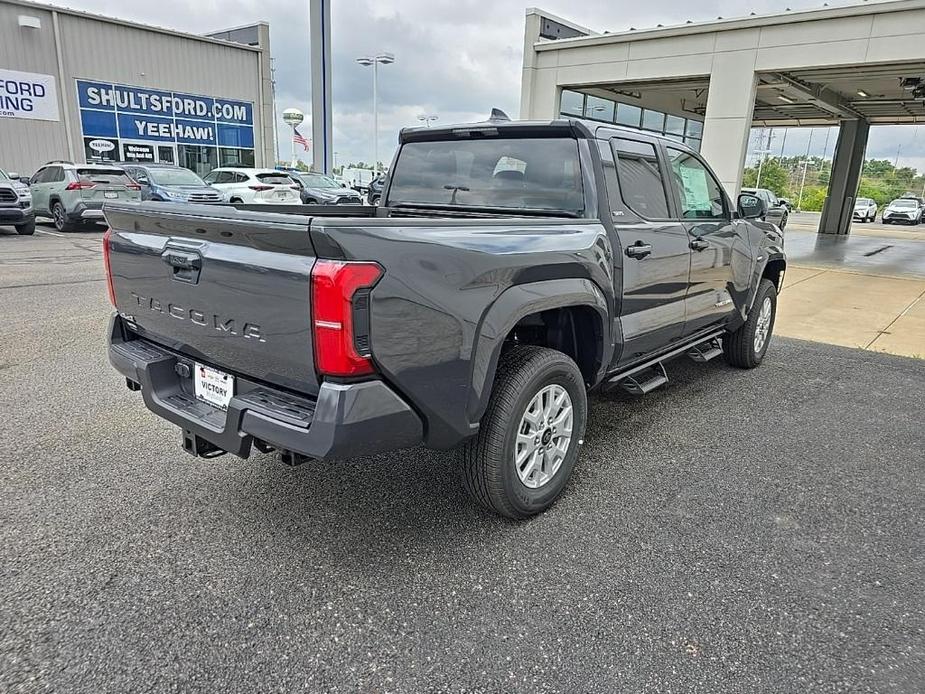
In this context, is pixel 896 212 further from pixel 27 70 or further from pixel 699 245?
pixel 27 70

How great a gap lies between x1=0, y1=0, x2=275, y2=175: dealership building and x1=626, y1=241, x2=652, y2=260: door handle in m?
25.1

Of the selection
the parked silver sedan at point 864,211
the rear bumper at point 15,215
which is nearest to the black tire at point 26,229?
the rear bumper at point 15,215

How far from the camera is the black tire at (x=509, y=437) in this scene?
2.80 meters

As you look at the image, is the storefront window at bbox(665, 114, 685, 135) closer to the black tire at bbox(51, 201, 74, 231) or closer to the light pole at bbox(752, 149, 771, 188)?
the black tire at bbox(51, 201, 74, 231)

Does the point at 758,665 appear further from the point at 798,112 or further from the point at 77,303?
the point at 798,112

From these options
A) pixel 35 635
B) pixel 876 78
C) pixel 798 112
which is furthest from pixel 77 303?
pixel 798 112

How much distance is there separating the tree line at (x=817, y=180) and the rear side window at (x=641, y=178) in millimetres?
58580

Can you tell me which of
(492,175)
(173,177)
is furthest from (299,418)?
(173,177)

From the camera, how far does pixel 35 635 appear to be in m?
2.23

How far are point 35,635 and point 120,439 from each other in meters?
1.77

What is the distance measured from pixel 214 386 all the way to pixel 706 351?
3896 millimetres

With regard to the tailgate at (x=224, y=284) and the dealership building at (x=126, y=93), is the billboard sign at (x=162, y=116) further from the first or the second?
the tailgate at (x=224, y=284)

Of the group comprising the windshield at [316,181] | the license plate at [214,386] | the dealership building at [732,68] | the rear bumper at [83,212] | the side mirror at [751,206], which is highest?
the dealership building at [732,68]

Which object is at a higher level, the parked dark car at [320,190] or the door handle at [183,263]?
the door handle at [183,263]
